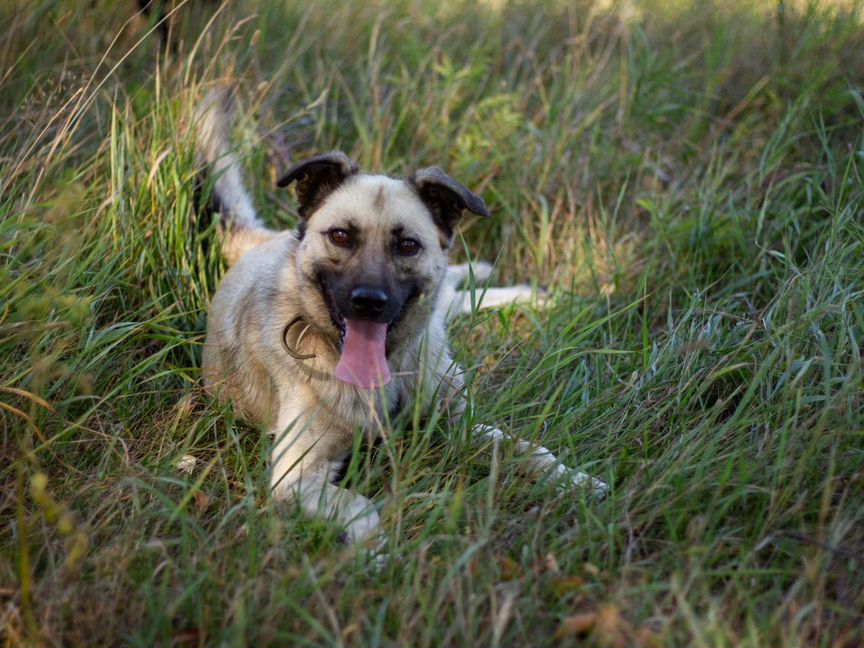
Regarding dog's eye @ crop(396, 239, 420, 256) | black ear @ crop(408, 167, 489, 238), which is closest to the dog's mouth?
dog's eye @ crop(396, 239, 420, 256)

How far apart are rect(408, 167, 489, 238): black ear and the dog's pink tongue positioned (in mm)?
592

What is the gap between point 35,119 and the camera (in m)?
3.67

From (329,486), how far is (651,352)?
1508 mm

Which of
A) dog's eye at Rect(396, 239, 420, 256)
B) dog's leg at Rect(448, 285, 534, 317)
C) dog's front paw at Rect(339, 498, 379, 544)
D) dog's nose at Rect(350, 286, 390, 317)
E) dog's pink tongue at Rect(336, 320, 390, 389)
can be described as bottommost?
dog's leg at Rect(448, 285, 534, 317)

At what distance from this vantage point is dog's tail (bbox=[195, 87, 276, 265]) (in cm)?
Answer: 405

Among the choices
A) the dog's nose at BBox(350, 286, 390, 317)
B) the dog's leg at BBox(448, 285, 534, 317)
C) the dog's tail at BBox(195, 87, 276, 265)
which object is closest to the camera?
the dog's nose at BBox(350, 286, 390, 317)

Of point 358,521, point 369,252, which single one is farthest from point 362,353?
point 358,521

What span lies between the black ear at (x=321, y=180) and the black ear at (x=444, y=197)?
274 millimetres

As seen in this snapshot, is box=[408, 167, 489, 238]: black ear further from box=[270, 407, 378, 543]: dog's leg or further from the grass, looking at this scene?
box=[270, 407, 378, 543]: dog's leg

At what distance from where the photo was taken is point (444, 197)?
10.9 ft

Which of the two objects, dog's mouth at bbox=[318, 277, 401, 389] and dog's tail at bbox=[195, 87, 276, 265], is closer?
dog's mouth at bbox=[318, 277, 401, 389]

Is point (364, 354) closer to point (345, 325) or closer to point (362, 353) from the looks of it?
point (362, 353)

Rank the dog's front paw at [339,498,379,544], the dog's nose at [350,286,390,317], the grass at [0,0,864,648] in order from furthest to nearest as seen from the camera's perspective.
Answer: the dog's nose at [350,286,390,317], the dog's front paw at [339,498,379,544], the grass at [0,0,864,648]

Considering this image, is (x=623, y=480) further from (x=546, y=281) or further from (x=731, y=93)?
(x=731, y=93)
